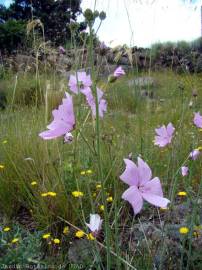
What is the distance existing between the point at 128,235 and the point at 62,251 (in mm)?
255

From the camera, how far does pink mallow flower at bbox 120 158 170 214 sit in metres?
0.83

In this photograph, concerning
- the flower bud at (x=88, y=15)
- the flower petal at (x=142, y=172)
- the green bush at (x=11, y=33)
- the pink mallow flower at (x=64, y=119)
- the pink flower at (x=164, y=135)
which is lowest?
the pink flower at (x=164, y=135)

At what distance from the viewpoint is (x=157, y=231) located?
164cm

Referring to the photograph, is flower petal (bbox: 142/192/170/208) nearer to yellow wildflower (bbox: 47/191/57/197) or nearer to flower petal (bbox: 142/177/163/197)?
flower petal (bbox: 142/177/163/197)

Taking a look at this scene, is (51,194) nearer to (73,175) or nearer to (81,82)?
(73,175)

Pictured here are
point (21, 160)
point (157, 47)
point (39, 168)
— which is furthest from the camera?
point (157, 47)

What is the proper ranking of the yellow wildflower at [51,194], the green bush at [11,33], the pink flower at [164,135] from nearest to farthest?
1. the pink flower at [164,135]
2. the yellow wildflower at [51,194]
3. the green bush at [11,33]

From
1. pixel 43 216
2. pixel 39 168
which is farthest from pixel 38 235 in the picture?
pixel 39 168

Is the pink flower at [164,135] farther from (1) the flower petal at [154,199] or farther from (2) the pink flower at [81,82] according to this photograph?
(1) the flower petal at [154,199]

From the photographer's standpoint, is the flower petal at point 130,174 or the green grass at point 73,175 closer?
the flower petal at point 130,174

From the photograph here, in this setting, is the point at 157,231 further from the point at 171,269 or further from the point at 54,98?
the point at 54,98

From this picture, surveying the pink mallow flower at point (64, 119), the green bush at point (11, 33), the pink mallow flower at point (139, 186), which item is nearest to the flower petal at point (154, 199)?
the pink mallow flower at point (139, 186)

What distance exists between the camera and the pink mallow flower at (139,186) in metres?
0.83

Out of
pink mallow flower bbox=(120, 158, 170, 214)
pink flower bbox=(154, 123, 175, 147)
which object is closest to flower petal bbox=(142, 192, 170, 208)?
pink mallow flower bbox=(120, 158, 170, 214)
